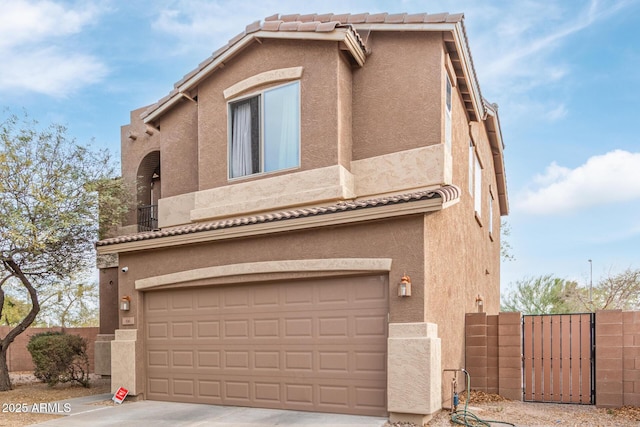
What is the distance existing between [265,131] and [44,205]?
20.8ft

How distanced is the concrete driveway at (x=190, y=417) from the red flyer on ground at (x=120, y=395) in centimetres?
16

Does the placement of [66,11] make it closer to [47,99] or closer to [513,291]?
[47,99]

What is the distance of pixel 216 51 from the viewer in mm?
13133

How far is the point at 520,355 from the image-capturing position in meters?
11.3

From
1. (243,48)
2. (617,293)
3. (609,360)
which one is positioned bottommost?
(617,293)

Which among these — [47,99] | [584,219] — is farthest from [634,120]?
[47,99]

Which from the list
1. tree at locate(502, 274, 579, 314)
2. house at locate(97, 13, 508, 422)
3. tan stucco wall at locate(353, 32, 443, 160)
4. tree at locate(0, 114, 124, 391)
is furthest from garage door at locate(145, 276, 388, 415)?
tree at locate(502, 274, 579, 314)

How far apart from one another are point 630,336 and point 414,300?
4.73m

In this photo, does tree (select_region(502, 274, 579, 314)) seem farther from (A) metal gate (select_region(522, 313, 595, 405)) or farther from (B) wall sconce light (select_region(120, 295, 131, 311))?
(B) wall sconce light (select_region(120, 295, 131, 311))

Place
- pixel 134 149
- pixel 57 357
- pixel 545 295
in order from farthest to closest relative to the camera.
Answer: pixel 545 295
pixel 134 149
pixel 57 357

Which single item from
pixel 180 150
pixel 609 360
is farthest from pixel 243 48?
pixel 609 360

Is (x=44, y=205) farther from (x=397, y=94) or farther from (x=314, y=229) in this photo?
(x=397, y=94)

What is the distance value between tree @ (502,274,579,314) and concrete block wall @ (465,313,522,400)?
16624 mm

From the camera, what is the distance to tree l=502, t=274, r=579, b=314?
86.9 feet
